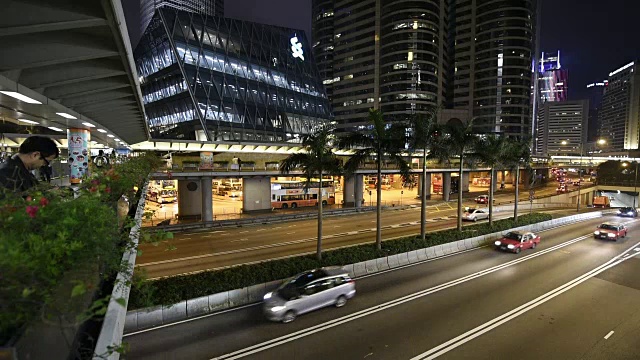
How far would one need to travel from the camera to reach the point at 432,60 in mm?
98188

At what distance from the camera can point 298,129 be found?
60344 mm

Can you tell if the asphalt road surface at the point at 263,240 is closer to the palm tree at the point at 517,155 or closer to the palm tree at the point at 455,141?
the palm tree at the point at 517,155

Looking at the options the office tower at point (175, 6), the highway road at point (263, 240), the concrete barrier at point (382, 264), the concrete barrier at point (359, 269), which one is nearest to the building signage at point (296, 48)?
the highway road at point (263, 240)

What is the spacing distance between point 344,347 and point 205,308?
611 cm

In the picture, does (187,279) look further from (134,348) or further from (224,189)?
(224,189)

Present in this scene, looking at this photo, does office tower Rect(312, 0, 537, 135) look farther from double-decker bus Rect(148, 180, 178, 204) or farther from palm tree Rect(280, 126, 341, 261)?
palm tree Rect(280, 126, 341, 261)

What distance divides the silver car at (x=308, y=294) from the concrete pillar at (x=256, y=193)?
85.5ft

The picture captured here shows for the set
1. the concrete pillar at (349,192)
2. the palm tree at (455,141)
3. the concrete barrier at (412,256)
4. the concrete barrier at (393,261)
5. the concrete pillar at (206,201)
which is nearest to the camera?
the concrete barrier at (393,261)

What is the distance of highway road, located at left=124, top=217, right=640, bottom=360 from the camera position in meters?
10.3

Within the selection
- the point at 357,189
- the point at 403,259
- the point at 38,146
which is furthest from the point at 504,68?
the point at 38,146

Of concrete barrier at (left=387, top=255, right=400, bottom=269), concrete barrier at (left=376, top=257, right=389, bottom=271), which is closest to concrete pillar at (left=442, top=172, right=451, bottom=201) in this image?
concrete barrier at (left=387, top=255, right=400, bottom=269)

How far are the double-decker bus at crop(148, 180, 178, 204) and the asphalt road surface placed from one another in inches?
871

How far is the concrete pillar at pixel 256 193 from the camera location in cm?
3878

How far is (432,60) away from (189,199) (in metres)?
88.5
